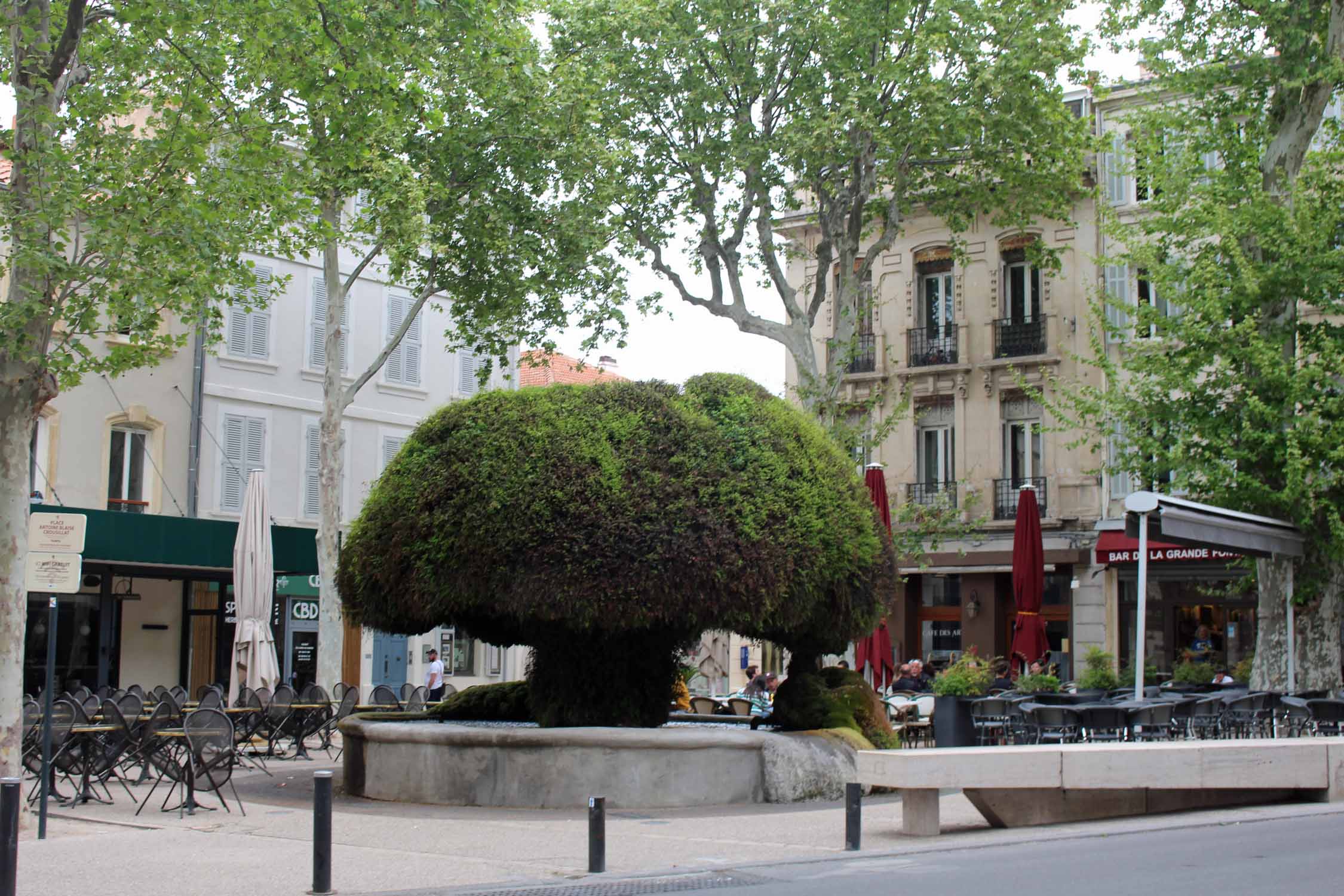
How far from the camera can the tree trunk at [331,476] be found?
23344mm

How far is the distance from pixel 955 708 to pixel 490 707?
539 centimetres

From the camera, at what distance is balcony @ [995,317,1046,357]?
104 ft

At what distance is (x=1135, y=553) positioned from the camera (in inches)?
1157

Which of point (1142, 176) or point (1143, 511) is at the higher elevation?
point (1142, 176)

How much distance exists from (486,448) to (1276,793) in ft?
26.6

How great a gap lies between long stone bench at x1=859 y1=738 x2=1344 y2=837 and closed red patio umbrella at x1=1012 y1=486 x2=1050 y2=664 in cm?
719

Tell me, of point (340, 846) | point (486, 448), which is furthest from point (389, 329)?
point (340, 846)

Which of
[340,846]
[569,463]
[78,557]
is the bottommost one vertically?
[340,846]

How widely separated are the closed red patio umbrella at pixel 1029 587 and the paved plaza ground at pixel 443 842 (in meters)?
7.07

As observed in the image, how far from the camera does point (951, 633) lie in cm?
3256

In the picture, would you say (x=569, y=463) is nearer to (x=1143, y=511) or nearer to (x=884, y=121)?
(x=1143, y=511)

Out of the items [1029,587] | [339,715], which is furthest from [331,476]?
[1029,587]

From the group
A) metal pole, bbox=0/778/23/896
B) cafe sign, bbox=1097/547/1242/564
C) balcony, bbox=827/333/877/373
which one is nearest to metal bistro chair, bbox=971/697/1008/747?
metal pole, bbox=0/778/23/896

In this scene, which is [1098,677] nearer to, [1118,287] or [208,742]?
[1118,287]
